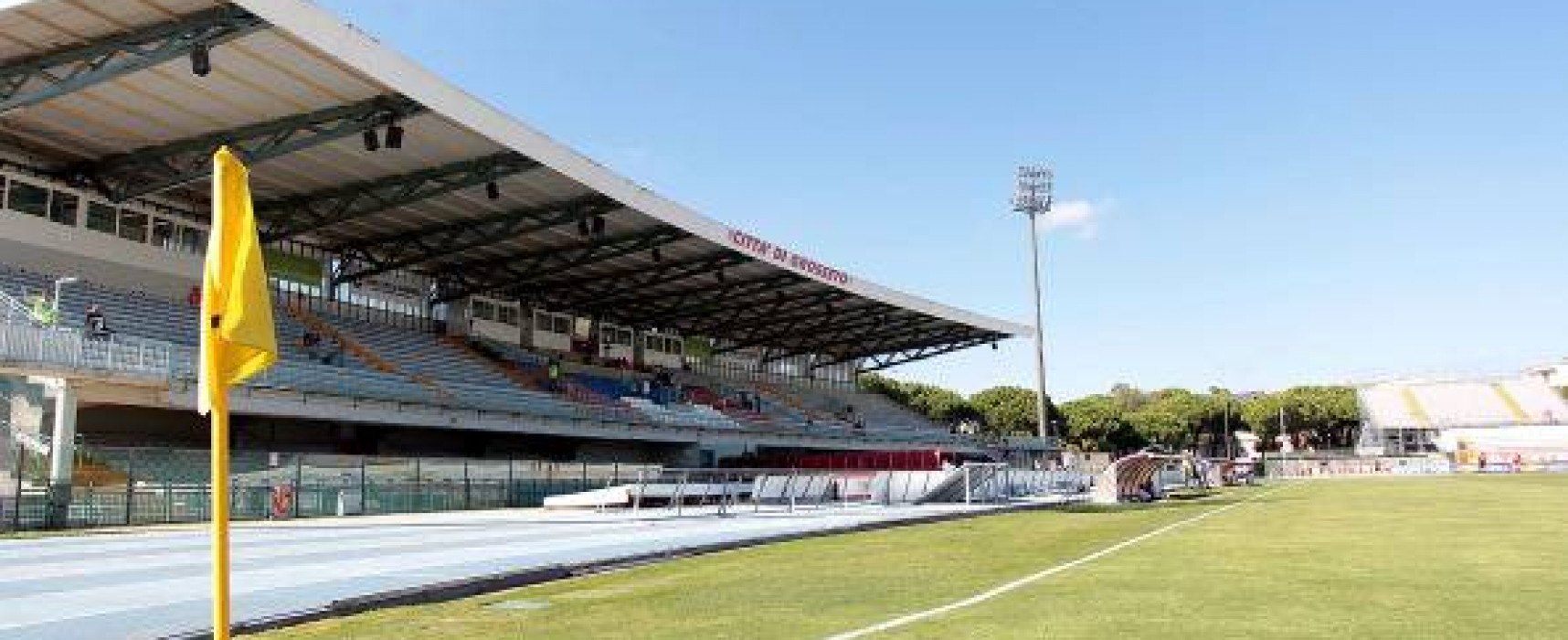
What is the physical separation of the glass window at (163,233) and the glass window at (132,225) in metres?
0.41

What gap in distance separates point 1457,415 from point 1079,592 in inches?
4865

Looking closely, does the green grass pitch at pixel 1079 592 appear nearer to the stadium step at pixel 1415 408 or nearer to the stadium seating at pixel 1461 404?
the stadium step at pixel 1415 408

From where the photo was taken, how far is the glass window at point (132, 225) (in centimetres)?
3375

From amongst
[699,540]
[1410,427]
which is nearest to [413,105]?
[699,540]

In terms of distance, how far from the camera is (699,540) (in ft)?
53.9

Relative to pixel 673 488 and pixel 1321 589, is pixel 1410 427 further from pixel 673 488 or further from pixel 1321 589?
pixel 1321 589

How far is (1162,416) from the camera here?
11719 centimetres

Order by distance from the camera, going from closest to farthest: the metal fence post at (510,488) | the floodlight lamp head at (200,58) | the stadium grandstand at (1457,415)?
1. the floodlight lamp head at (200,58)
2. the metal fence post at (510,488)
3. the stadium grandstand at (1457,415)

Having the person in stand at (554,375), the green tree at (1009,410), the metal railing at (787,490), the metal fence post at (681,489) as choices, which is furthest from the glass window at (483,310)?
the green tree at (1009,410)

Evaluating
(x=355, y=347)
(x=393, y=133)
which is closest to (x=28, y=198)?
(x=355, y=347)

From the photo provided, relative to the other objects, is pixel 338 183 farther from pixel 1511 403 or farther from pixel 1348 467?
pixel 1511 403

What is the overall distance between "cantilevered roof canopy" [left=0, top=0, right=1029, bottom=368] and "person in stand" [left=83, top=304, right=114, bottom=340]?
4038mm

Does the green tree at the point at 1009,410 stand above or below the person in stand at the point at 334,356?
below

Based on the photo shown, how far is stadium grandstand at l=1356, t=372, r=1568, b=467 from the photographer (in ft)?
333
